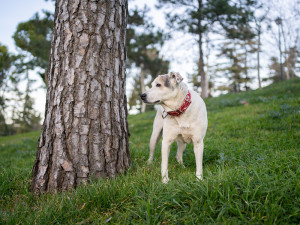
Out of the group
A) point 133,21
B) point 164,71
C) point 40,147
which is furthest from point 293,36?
point 40,147

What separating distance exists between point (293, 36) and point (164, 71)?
1510 centimetres

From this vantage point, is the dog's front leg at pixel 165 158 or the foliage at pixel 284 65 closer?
the dog's front leg at pixel 165 158

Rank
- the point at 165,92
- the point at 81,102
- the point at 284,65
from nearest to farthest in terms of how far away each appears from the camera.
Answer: the point at 81,102 < the point at 165,92 < the point at 284,65

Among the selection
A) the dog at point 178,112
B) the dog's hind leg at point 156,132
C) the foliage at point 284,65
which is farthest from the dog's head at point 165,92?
the foliage at point 284,65

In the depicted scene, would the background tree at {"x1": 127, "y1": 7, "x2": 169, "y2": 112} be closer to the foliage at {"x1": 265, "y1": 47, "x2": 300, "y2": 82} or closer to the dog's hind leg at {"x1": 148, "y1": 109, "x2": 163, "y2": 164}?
the dog's hind leg at {"x1": 148, "y1": 109, "x2": 163, "y2": 164}

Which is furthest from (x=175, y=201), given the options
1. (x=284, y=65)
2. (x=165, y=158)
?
(x=284, y=65)

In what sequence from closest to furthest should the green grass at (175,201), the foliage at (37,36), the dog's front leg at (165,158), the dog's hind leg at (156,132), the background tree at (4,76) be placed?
the green grass at (175,201) → the dog's front leg at (165,158) → the dog's hind leg at (156,132) → the foliage at (37,36) → the background tree at (4,76)

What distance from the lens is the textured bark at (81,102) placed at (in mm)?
2500

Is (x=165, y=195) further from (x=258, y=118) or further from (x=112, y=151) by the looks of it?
(x=258, y=118)

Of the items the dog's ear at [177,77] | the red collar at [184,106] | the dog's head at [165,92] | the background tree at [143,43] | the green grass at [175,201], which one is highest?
the background tree at [143,43]

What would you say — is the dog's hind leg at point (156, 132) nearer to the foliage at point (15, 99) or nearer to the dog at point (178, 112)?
the dog at point (178, 112)

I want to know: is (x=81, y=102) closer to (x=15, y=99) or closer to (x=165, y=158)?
(x=165, y=158)

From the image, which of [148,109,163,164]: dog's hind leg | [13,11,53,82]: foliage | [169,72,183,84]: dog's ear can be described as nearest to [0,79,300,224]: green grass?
[148,109,163,164]: dog's hind leg

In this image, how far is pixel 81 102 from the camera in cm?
255
